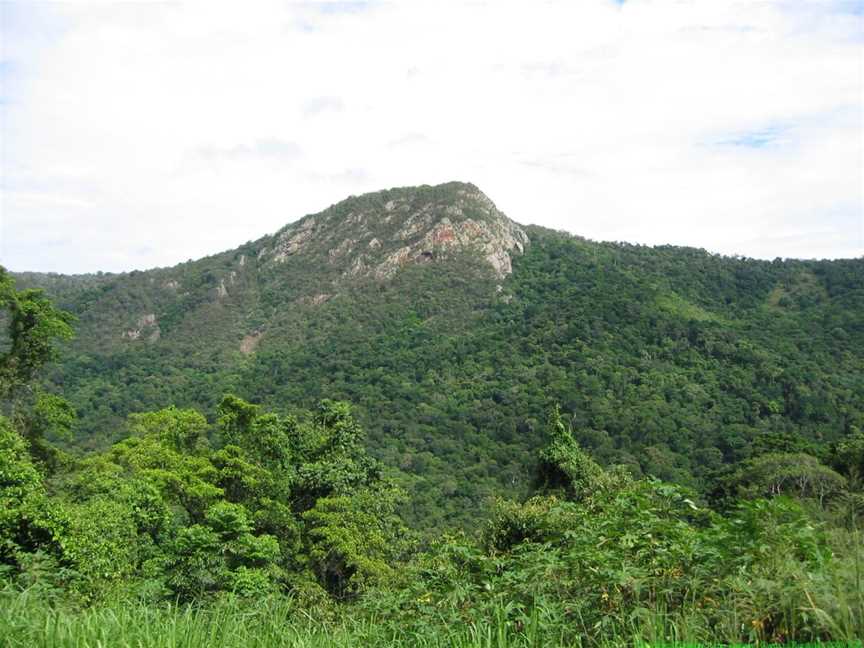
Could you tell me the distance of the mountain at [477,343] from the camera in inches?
1469

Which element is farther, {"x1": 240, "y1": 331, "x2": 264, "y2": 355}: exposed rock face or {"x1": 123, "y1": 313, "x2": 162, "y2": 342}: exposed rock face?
{"x1": 123, "y1": 313, "x2": 162, "y2": 342}: exposed rock face

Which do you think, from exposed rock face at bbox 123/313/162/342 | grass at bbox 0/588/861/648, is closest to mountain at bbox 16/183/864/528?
exposed rock face at bbox 123/313/162/342

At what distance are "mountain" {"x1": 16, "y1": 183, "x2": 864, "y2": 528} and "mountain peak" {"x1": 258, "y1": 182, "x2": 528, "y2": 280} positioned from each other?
0.30 meters

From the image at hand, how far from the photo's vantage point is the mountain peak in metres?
81.0

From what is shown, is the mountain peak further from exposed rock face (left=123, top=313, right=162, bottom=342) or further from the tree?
the tree

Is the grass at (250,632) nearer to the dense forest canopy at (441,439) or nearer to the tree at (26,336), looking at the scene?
the dense forest canopy at (441,439)

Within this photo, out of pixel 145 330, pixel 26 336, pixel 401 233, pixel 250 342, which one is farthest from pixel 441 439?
pixel 401 233

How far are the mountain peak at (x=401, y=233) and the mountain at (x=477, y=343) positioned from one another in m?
0.30

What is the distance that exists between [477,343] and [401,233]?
31192 millimetres

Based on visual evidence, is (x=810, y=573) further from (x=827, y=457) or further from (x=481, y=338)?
(x=481, y=338)

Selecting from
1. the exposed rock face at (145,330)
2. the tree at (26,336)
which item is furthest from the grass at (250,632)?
the exposed rock face at (145,330)

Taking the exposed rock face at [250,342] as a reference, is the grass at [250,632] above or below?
below

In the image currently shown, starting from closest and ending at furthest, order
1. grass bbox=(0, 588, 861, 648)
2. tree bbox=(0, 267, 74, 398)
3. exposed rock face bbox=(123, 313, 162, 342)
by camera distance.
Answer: grass bbox=(0, 588, 861, 648), tree bbox=(0, 267, 74, 398), exposed rock face bbox=(123, 313, 162, 342)

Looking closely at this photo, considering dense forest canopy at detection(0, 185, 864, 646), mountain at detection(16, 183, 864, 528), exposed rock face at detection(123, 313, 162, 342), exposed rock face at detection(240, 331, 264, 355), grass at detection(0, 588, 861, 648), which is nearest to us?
grass at detection(0, 588, 861, 648)
